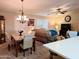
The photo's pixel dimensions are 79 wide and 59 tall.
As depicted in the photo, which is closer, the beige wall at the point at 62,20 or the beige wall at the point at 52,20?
the beige wall at the point at 52,20

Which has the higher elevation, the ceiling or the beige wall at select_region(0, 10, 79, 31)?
the ceiling

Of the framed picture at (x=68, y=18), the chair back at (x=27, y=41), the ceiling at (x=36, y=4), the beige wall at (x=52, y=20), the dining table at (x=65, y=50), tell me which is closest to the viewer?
the dining table at (x=65, y=50)

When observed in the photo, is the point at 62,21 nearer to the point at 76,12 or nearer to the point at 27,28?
the point at 76,12

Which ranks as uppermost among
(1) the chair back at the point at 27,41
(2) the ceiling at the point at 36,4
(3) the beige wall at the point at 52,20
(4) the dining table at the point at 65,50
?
(2) the ceiling at the point at 36,4

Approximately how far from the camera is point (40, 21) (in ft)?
27.8

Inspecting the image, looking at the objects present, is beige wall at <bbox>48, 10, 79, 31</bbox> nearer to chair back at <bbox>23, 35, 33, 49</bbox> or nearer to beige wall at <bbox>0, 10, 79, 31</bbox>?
beige wall at <bbox>0, 10, 79, 31</bbox>

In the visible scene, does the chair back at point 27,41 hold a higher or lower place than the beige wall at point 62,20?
lower

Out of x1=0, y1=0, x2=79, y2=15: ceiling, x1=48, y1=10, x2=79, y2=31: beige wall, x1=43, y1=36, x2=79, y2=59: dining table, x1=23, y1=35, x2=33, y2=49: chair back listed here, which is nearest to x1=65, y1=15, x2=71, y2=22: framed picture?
Answer: x1=48, y1=10, x2=79, y2=31: beige wall

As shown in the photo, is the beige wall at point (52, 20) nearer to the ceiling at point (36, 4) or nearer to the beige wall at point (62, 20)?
the beige wall at point (62, 20)

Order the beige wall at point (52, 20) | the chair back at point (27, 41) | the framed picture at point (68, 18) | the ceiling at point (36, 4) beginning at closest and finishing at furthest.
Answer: the chair back at point (27, 41), the ceiling at point (36, 4), the beige wall at point (52, 20), the framed picture at point (68, 18)

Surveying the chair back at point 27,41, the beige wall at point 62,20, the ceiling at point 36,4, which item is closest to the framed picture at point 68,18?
the beige wall at point 62,20

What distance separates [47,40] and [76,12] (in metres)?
4.20

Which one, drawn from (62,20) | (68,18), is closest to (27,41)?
(68,18)

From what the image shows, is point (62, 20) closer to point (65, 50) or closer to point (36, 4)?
point (36, 4)
